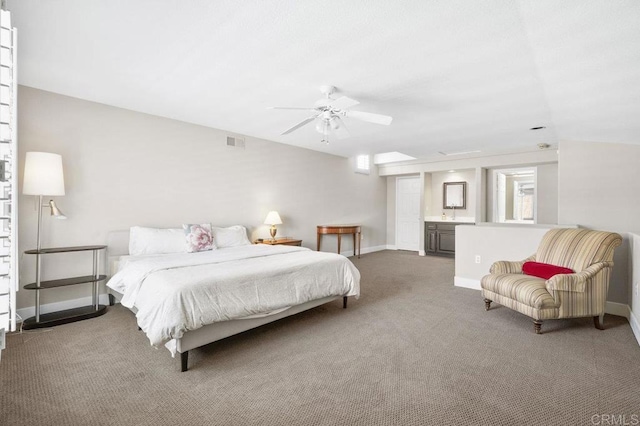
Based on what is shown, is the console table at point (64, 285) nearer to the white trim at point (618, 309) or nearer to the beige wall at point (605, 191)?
the white trim at point (618, 309)

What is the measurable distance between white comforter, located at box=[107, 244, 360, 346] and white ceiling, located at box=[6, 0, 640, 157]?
179 centimetres

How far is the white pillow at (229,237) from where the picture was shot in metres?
4.30

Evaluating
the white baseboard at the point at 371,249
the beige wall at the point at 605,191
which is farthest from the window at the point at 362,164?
the beige wall at the point at 605,191

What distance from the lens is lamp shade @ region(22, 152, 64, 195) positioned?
117 inches

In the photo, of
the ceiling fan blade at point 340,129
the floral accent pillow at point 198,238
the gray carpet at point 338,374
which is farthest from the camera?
the floral accent pillow at point 198,238

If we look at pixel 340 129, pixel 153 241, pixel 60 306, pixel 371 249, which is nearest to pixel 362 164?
pixel 371 249

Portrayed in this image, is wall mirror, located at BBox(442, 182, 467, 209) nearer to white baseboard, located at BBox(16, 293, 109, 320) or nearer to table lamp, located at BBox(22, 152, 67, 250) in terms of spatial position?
white baseboard, located at BBox(16, 293, 109, 320)

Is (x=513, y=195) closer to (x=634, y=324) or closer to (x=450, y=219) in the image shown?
(x=450, y=219)

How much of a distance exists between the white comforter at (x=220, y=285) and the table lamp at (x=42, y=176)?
0.97 meters

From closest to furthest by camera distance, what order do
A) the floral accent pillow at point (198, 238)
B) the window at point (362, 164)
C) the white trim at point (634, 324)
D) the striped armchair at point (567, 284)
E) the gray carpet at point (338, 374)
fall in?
the gray carpet at point (338, 374) → the white trim at point (634, 324) → the striped armchair at point (567, 284) → the floral accent pillow at point (198, 238) → the window at point (362, 164)

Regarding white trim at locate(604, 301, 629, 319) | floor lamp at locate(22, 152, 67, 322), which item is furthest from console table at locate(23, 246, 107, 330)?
white trim at locate(604, 301, 629, 319)

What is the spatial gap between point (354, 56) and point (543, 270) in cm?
286

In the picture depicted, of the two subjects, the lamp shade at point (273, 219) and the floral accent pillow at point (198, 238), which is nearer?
the floral accent pillow at point (198, 238)

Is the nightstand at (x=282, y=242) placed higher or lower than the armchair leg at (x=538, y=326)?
higher
